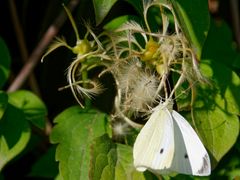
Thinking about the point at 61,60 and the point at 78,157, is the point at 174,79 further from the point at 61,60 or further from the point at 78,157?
the point at 61,60

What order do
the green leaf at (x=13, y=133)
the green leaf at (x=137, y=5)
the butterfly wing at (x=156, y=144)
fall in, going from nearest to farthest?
1. the butterfly wing at (x=156, y=144)
2. the green leaf at (x=137, y=5)
3. the green leaf at (x=13, y=133)

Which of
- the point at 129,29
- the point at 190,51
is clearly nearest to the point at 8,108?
the point at 129,29

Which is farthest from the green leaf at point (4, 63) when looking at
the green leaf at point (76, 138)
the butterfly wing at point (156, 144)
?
the butterfly wing at point (156, 144)

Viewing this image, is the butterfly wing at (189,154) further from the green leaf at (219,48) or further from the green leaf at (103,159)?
the green leaf at (219,48)

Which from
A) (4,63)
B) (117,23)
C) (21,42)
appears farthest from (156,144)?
(21,42)

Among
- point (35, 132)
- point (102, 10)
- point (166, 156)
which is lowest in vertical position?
point (35, 132)

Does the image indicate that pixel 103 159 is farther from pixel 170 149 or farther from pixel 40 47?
pixel 40 47
